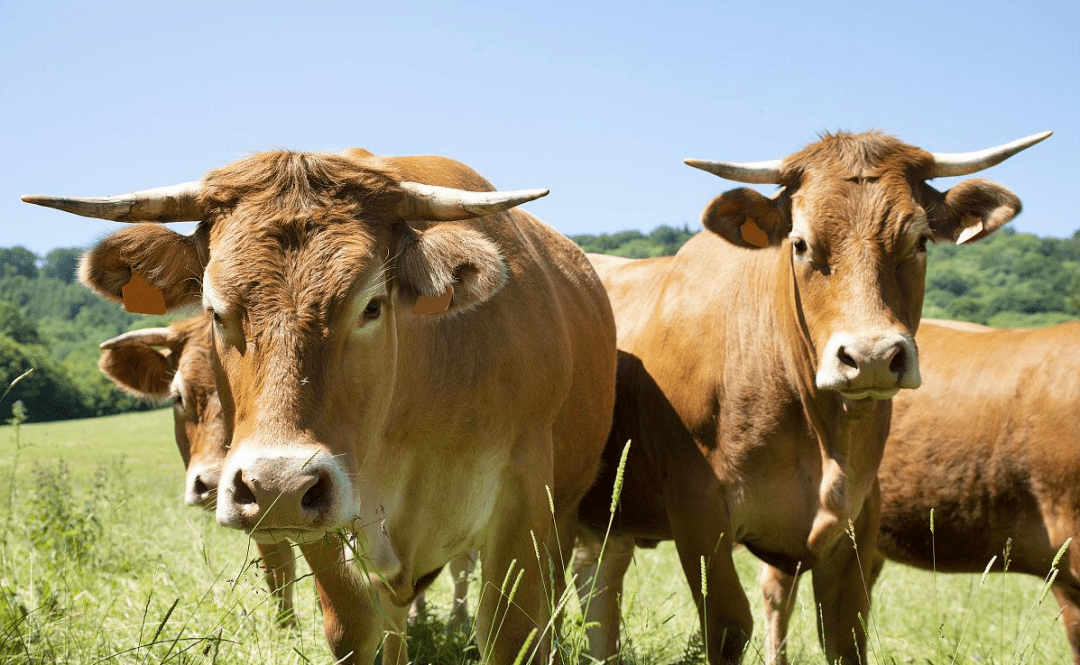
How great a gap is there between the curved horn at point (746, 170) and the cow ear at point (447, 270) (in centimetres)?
179

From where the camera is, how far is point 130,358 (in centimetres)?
702

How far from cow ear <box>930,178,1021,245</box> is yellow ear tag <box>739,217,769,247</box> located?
83 centimetres

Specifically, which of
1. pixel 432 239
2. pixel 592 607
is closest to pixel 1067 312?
pixel 592 607

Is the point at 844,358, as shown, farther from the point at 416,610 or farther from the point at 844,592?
the point at 416,610

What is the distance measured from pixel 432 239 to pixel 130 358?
465 cm

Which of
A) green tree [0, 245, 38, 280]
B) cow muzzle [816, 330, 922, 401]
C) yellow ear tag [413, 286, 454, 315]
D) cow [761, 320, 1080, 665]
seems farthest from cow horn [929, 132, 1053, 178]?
green tree [0, 245, 38, 280]

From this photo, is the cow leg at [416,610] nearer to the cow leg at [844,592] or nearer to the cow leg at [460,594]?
the cow leg at [460,594]

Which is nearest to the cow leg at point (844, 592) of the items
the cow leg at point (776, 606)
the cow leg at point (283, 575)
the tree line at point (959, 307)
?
the cow leg at point (776, 606)

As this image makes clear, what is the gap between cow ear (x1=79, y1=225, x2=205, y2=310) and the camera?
130 inches

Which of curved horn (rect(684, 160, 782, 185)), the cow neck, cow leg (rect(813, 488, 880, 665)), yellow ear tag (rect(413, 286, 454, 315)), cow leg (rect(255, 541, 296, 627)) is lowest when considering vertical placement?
cow leg (rect(255, 541, 296, 627))

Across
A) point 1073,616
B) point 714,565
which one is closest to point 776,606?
point 1073,616

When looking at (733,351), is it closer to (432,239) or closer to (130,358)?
(432,239)

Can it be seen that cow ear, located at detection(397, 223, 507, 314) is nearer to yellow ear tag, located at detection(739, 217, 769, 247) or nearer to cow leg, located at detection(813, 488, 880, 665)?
yellow ear tag, located at detection(739, 217, 769, 247)

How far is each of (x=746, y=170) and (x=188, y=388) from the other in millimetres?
4026
